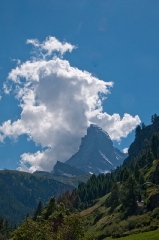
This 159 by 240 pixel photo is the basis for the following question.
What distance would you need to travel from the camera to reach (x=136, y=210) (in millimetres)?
88000

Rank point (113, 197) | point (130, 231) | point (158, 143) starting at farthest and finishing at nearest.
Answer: point (158, 143) < point (113, 197) < point (130, 231)

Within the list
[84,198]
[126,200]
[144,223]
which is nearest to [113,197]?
[126,200]

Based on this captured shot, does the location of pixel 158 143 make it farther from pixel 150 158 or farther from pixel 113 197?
pixel 113 197

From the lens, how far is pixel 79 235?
42.9 meters

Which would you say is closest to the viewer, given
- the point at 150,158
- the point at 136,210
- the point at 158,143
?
the point at 136,210

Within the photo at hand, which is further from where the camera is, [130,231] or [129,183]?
[129,183]

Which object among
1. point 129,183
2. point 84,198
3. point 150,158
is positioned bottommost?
point 129,183

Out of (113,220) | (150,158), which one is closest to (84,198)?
(150,158)

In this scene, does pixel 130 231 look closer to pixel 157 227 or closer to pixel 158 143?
pixel 157 227

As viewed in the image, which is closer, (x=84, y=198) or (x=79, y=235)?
(x=79, y=235)

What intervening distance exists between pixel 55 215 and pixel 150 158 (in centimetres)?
10062

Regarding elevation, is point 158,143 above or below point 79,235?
above

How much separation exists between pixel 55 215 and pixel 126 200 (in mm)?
30491

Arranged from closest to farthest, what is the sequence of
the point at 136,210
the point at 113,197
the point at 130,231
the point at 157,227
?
the point at 157,227
the point at 130,231
the point at 136,210
the point at 113,197
